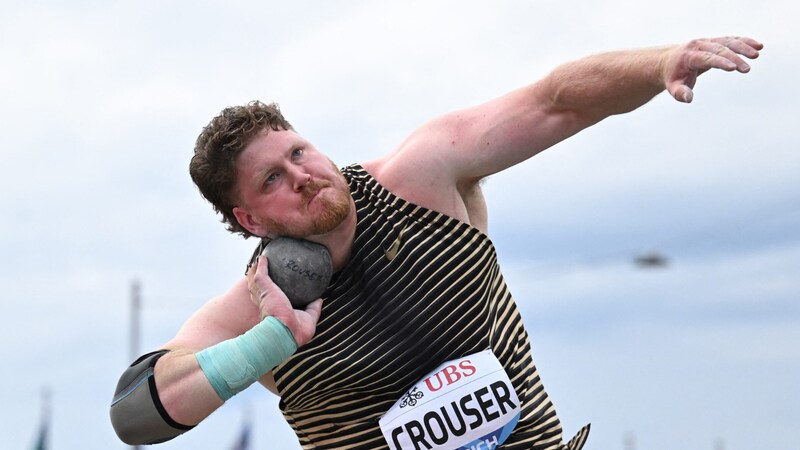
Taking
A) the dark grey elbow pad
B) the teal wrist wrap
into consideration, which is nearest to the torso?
the teal wrist wrap

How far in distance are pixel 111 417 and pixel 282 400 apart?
831mm

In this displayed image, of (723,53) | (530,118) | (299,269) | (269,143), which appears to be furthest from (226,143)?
(723,53)

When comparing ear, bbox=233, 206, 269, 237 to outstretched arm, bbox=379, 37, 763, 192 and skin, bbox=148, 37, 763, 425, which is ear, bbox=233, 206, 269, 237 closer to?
skin, bbox=148, 37, 763, 425

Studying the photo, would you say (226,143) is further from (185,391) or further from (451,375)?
(451,375)

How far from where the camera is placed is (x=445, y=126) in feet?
Result: 18.8

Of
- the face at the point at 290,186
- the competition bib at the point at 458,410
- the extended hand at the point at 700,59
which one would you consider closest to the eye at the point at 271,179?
the face at the point at 290,186

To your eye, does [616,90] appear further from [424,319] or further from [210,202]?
[210,202]

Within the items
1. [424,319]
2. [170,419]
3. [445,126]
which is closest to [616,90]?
[445,126]

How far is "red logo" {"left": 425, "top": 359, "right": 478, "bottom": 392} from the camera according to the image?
555 cm

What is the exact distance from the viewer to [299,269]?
5363 millimetres

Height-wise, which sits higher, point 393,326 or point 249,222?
point 249,222

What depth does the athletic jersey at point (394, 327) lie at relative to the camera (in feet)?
18.4

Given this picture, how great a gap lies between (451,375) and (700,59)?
170 centimetres

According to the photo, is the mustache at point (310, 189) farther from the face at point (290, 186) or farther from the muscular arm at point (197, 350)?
the muscular arm at point (197, 350)
